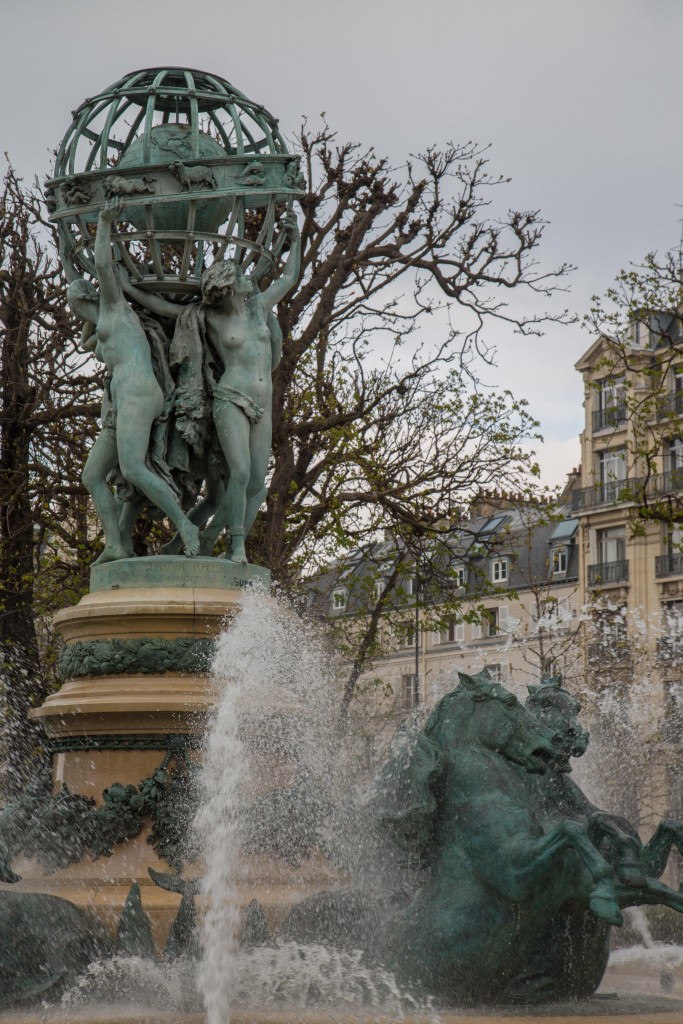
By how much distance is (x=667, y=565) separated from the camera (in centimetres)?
4481

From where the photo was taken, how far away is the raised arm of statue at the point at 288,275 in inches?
390

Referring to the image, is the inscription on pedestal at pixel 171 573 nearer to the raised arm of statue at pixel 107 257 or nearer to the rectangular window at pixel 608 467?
the raised arm of statue at pixel 107 257

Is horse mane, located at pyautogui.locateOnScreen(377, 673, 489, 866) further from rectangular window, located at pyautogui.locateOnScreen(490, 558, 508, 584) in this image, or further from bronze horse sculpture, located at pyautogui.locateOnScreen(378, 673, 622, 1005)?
rectangular window, located at pyautogui.locateOnScreen(490, 558, 508, 584)

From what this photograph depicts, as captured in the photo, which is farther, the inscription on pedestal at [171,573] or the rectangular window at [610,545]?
the rectangular window at [610,545]

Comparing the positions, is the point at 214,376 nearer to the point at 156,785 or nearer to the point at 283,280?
the point at 283,280

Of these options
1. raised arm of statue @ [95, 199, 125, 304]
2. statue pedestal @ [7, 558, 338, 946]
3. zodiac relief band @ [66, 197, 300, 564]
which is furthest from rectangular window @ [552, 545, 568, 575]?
statue pedestal @ [7, 558, 338, 946]

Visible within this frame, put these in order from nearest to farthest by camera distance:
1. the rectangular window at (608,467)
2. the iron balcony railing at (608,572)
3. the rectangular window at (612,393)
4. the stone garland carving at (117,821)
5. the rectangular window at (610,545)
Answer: the stone garland carving at (117,821) < the rectangular window at (612,393) < the iron balcony railing at (608,572) < the rectangular window at (610,545) < the rectangular window at (608,467)

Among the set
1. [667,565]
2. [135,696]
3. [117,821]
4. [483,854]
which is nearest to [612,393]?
[667,565]

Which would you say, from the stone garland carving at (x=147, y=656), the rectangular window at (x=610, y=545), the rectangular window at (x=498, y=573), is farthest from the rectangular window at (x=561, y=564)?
the stone garland carving at (x=147, y=656)

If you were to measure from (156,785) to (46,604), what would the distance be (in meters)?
11.8

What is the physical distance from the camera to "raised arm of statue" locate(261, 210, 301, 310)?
9914mm

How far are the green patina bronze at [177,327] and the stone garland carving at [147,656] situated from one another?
738 mm

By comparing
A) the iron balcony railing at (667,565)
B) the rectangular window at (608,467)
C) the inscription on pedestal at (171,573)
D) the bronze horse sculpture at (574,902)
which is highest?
the rectangular window at (608,467)

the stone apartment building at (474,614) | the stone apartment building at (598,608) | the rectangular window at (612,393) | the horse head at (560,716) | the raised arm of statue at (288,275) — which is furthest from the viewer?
the stone apartment building at (598,608)
